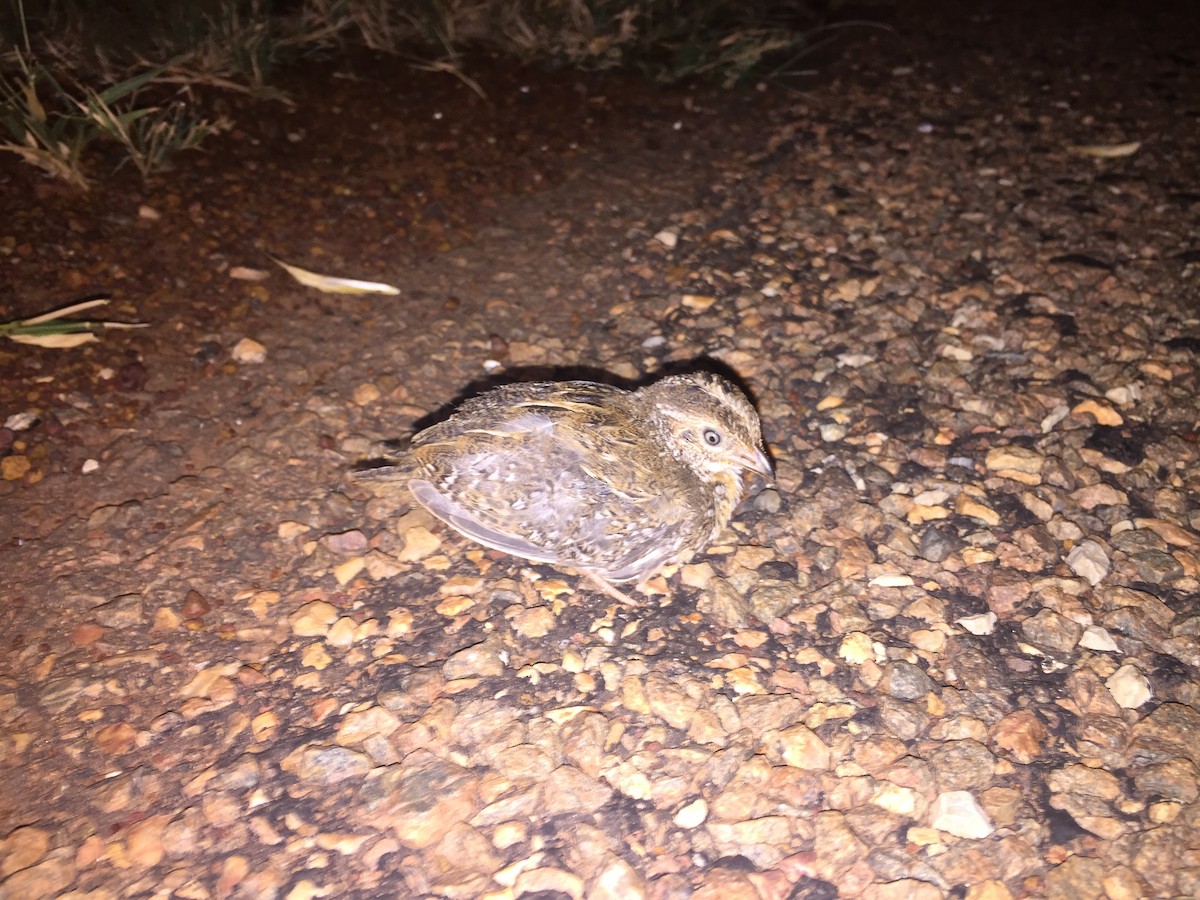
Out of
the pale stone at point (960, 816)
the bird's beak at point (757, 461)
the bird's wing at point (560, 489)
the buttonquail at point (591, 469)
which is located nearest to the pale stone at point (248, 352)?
the buttonquail at point (591, 469)

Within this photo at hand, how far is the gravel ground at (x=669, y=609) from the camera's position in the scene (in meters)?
2.72

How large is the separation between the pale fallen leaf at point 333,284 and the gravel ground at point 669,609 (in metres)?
0.09

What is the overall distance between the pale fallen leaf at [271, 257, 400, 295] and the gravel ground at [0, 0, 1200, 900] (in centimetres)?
9

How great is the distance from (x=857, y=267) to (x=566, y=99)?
101 inches

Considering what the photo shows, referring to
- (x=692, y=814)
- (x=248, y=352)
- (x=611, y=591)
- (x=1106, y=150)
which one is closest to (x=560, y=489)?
(x=611, y=591)

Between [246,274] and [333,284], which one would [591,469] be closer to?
[333,284]

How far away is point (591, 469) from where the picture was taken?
323cm

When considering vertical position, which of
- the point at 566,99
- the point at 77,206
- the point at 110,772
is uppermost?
A: the point at 566,99

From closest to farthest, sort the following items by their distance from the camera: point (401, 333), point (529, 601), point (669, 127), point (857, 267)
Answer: point (529, 601), point (401, 333), point (857, 267), point (669, 127)

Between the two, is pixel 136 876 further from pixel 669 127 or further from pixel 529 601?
pixel 669 127

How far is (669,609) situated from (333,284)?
263 cm

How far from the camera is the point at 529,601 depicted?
3.45 meters

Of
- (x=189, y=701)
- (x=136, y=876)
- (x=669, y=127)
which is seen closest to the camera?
(x=136, y=876)

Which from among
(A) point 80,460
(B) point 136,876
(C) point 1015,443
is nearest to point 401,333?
(A) point 80,460
